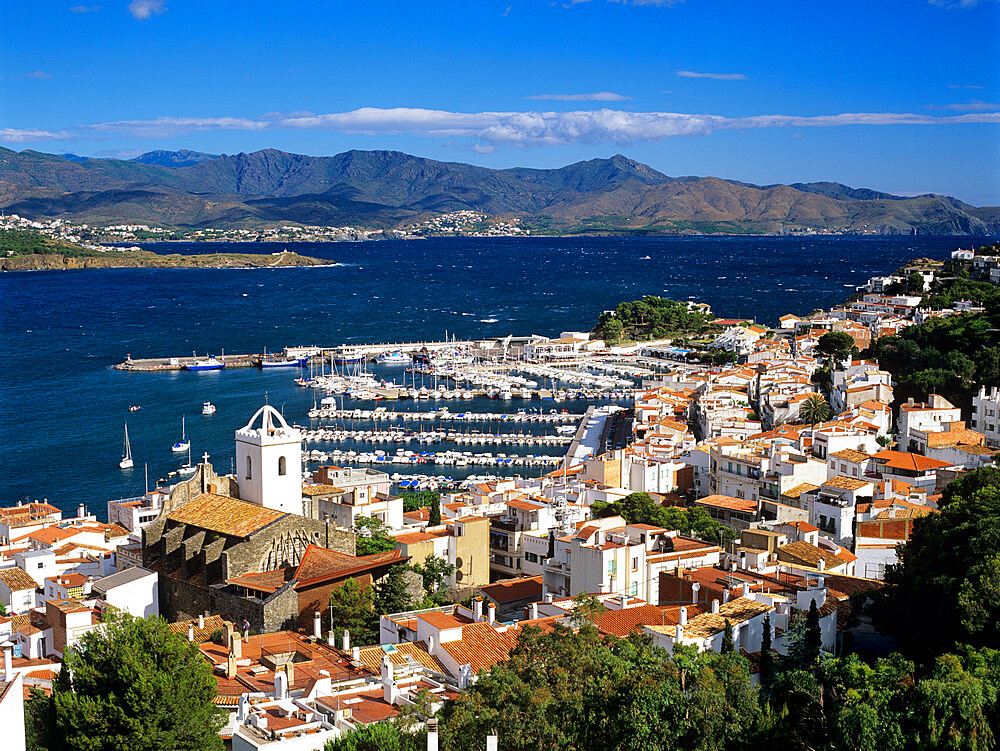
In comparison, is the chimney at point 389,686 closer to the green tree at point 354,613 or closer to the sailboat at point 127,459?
the green tree at point 354,613

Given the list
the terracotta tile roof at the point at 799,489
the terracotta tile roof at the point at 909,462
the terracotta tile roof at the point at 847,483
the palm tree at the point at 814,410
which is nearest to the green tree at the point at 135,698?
the terracotta tile roof at the point at 847,483

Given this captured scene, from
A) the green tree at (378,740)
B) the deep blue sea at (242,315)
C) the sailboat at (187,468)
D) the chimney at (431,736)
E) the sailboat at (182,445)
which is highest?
the chimney at (431,736)

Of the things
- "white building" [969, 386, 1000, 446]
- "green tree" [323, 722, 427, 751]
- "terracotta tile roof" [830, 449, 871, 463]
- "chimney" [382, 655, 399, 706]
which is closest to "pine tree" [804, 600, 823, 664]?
"chimney" [382, 655, 399, 706]

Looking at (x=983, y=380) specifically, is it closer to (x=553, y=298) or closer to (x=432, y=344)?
(x=432, y=344)

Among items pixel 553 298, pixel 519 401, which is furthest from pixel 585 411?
pixel 553 298

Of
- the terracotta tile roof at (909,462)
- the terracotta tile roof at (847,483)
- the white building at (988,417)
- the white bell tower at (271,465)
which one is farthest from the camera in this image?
the white building at (988,417)

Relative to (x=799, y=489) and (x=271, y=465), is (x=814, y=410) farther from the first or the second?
(x=271, y=465)

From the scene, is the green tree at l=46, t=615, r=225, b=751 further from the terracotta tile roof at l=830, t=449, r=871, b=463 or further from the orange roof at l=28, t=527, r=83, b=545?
the terracotta tile roof at l=830, t=449, r=871, b=463
